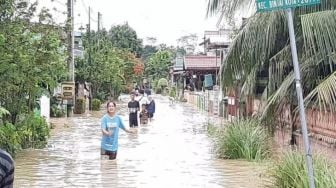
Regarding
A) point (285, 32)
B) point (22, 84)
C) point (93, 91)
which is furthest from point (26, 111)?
point (93, 91)

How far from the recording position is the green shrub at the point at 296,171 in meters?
8.16

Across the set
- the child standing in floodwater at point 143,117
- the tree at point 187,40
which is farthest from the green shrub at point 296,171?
the tree at point 187,40

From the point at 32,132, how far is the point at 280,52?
7313mm

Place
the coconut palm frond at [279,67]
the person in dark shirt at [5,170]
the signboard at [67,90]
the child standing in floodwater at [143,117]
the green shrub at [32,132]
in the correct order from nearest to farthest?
the person in dark shirt at [5,170] < the coconut palm frond at [279,67] < the green shrub at [32,132] < the child standing in floodwater at [143,117] < the signboard at [67,90]

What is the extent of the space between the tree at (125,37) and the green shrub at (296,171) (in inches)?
3321

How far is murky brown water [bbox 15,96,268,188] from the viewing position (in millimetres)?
11516

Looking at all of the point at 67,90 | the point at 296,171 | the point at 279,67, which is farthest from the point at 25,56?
the point at 67,90

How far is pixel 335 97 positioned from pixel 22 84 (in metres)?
8.60

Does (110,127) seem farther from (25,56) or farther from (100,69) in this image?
(100,69)

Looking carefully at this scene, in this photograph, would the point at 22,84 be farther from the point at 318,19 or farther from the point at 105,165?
the point at 318,19

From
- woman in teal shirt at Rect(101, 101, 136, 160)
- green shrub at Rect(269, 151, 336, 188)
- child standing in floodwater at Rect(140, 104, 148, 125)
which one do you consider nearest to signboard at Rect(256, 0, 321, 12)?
green shrub at Rect(269, 151, 336, 188)

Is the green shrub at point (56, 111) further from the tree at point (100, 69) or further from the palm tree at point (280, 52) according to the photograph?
the palm tree at point (280, 52)

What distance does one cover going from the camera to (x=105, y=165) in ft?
45.2

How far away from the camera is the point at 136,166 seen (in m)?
13.7
